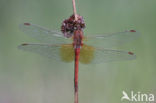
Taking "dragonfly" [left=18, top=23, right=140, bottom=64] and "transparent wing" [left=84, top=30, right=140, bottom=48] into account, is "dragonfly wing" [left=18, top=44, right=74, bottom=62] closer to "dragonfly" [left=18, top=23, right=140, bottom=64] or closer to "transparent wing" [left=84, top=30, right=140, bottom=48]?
"dragonfly" [left=18, top=23, right=140, bottom=64]

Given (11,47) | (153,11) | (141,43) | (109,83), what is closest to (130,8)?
(153,11)

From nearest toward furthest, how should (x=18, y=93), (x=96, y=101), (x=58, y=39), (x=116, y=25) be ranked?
(x=58, y=39) → (x=96, y=101) → (x=18, y=93) → (x=116, y=25)

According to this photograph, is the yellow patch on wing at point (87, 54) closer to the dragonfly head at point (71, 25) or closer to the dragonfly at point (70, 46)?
the dragonfly at point (70, 46)

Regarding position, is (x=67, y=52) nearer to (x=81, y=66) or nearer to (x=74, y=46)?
(x=74, y=46)

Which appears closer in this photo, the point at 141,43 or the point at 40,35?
the point at 40,35

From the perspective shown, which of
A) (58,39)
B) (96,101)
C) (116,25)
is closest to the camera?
(58,39)

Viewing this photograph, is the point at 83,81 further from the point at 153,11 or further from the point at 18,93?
the point at 153,11
